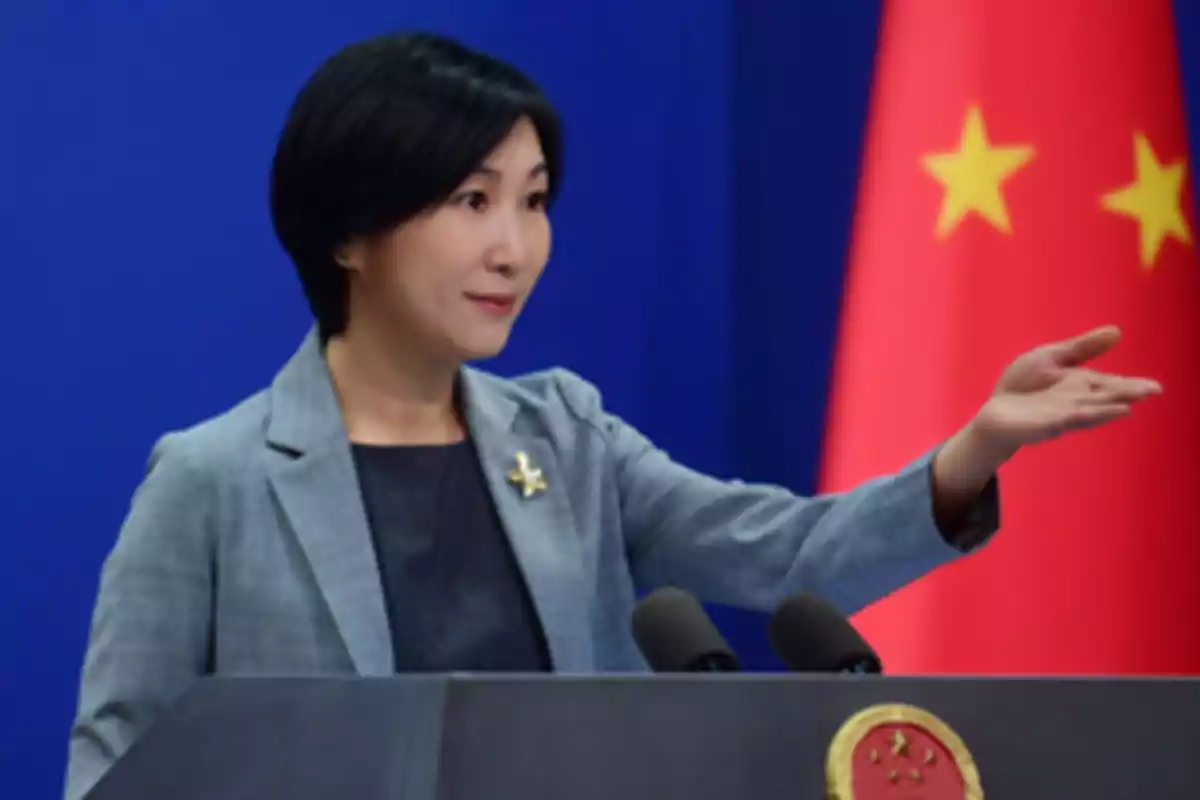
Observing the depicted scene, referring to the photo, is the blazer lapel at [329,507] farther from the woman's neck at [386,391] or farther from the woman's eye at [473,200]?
the woman's eye at [473,200]

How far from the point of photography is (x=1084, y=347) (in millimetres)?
1011

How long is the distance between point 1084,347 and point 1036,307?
31.2 inches

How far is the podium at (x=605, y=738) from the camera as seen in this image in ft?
2.10

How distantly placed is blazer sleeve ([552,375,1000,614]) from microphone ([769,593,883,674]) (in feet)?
0.89

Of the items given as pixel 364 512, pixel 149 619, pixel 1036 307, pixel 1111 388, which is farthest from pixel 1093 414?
pixel 1036 307

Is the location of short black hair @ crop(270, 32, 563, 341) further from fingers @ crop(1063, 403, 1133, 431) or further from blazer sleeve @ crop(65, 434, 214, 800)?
fingers @ crop(1063, 403, 1133, 431)

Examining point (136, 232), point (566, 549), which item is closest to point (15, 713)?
point (136, 232)

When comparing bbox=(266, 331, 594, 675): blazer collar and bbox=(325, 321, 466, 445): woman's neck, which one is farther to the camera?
bbox=(325, 321, 466, 445): woman's neck

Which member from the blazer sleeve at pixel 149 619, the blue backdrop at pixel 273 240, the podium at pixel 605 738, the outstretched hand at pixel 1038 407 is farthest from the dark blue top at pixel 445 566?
the blue backdrop at pixel 273 240

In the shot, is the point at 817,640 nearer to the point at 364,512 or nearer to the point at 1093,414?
the point at 1093,414

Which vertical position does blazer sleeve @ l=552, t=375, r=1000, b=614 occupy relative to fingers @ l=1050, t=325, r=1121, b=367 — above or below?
below

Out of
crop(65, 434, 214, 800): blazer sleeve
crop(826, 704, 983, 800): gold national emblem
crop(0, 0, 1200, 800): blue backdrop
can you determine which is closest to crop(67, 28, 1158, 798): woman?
crop(65, 434, 214, 800): blazer sleeve

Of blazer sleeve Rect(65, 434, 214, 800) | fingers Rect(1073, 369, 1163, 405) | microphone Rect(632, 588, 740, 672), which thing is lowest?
blazer sleeve Rect(65, 434, 214, 800)

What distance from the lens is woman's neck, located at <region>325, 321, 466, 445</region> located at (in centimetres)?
124
